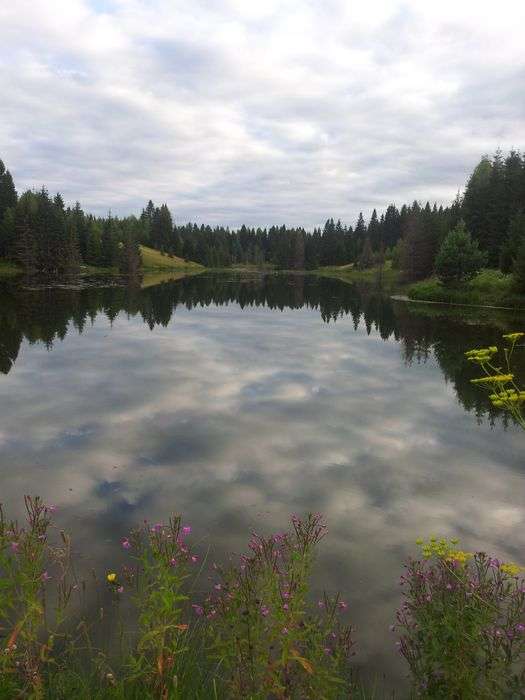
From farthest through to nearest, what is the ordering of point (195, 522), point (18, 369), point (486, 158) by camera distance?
1. point (486, 158)
2. point (18, 369)
3. point (195, 522)

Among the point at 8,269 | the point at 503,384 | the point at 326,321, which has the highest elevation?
the point at 8,269

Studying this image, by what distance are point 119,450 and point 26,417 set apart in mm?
4272

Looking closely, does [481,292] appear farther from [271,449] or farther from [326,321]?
[271,449]

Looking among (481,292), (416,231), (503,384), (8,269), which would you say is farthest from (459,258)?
(8,269)

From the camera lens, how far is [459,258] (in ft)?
224

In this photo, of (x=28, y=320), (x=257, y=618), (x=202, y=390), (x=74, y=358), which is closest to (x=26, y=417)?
(x=202, y=390)

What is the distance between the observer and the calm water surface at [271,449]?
9000 millimetres

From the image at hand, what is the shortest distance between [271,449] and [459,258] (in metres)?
63.4

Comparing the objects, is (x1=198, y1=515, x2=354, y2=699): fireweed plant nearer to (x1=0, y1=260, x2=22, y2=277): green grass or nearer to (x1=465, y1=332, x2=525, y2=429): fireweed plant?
(x1=465, y1=332, x2=525, y2=429): fireweed plant

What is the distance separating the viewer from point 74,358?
24375 mm

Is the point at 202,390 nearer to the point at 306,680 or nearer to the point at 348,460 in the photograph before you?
the point at 348,460

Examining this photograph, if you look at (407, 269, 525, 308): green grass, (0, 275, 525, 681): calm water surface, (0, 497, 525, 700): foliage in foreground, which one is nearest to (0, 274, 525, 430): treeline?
(0, 275, 525, 681): calm water surface

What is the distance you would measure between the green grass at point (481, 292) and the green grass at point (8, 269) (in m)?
82.5

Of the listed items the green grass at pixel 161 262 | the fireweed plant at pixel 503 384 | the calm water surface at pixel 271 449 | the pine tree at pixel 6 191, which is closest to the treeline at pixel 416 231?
the pine tree at pixel 6 191
